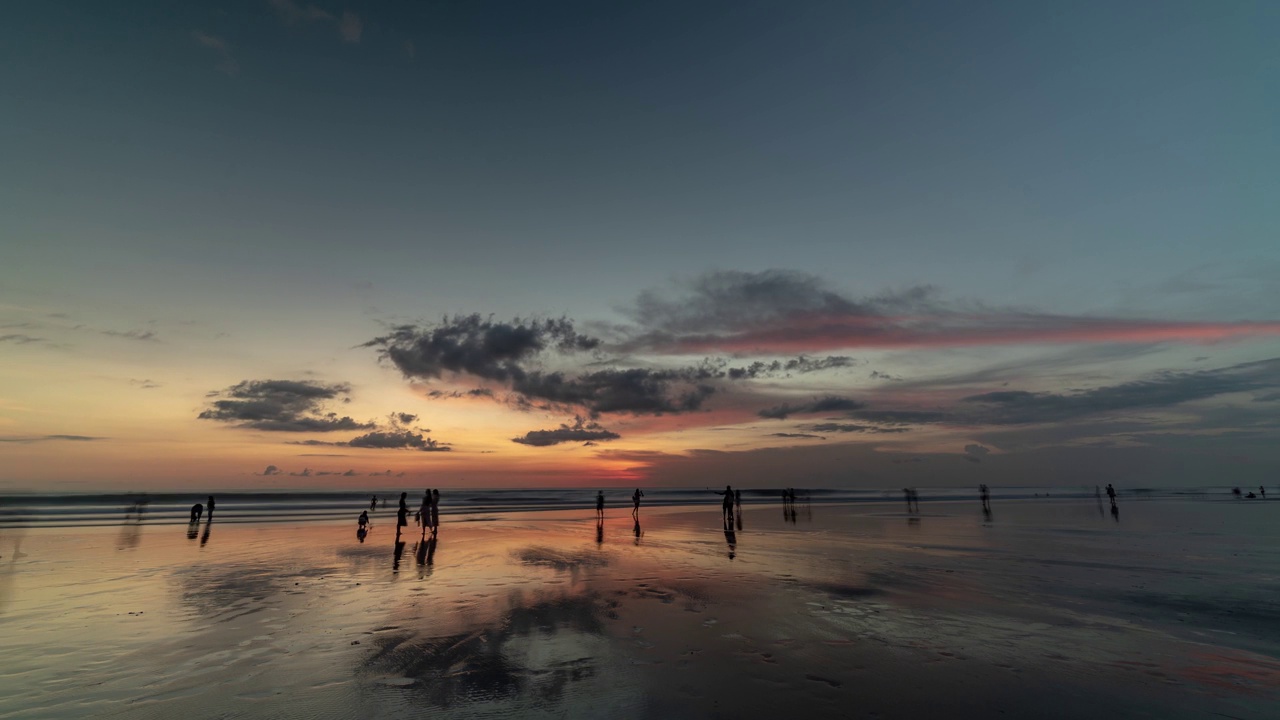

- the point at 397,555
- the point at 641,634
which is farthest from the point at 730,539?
the point at 641,634

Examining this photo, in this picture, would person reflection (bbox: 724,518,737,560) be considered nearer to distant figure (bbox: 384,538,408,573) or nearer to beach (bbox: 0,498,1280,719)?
beach (bbox: 0,498,1280,719)

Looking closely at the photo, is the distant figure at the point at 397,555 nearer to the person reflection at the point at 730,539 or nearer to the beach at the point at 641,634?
the beach at the point at 641,634

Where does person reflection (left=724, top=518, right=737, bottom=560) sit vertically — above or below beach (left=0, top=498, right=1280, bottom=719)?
below

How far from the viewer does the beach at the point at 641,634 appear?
337 inches

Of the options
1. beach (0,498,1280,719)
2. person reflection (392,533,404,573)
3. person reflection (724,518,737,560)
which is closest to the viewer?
beach (0,498,1280,719)

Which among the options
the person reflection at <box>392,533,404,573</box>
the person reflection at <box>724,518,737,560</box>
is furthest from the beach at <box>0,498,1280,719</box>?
the person reflection at <box>724,518,737,560</box>

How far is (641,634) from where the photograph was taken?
483 inches

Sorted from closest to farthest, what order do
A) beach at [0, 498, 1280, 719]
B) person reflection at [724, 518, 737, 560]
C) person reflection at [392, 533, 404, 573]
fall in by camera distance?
beach at [0, 498, 1280, 719] → person reflection at [392, 533, 404, 573] → person reflection at [724, 518, 737, 560]

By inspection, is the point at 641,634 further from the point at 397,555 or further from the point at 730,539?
the point at 730,539

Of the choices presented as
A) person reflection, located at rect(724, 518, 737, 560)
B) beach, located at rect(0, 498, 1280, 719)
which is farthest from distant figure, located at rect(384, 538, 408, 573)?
person reflection, located at rect(724, 518, 737, 560)

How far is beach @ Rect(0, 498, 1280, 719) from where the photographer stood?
8555 millimetres

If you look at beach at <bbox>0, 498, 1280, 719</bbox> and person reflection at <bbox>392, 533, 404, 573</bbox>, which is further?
person reflection at <bbox>392, 533, 404, 573</bbox>

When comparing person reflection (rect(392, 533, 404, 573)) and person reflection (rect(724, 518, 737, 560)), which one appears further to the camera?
person reflection (rect(724, 518, 737, 560))

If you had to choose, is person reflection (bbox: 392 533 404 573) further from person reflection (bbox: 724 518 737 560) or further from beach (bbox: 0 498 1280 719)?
person reflection (bbox: 724 518 737 560)
